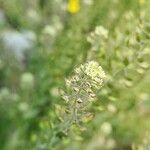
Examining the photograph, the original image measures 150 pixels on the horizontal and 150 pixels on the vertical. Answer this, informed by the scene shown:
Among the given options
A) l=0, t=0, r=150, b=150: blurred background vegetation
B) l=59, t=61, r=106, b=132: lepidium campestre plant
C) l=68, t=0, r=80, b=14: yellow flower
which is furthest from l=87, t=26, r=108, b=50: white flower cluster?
l=68, t=0, r=80, b=14: yellow flower

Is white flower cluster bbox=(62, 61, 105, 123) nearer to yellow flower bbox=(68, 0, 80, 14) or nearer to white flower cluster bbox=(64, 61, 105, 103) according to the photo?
white flower cluster bbox=(64, 61, 105, 103)

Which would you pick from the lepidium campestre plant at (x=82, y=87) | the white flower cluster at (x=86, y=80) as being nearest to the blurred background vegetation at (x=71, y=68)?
the lepidium campestre plant at (x=82, y=87)

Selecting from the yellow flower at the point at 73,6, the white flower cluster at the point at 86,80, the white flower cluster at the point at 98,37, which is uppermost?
the yellow flower at the point at 73,6

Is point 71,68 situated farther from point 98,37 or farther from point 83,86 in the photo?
point 83,86

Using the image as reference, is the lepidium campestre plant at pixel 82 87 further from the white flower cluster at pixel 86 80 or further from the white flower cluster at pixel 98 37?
the white flower cluster at pixel 98 37

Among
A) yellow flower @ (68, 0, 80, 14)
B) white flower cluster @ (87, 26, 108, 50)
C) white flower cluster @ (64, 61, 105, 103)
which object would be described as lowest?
white flower cluster @ (64, 61, 105, 103)
